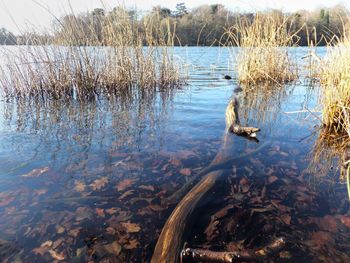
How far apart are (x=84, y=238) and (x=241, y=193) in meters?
1.69

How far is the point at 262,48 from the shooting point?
9.09 meters

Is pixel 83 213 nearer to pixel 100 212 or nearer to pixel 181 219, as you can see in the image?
pixel 100 212

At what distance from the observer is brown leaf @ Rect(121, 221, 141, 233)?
106 inches

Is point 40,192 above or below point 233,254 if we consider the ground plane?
below

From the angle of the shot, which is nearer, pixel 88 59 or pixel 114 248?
pixel 114 248

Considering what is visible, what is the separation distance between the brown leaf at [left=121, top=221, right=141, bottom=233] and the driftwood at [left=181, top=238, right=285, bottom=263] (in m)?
0.59

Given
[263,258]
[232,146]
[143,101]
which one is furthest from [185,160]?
[143,101]

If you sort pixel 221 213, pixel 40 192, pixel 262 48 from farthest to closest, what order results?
1. pixel 262 48
2. pixel 40 192
3. pixel 221 213

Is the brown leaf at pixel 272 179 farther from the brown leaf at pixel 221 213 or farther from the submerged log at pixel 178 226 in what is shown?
the brown leaf at pixel 221 213

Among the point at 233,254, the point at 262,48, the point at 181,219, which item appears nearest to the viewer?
the point at 233,254

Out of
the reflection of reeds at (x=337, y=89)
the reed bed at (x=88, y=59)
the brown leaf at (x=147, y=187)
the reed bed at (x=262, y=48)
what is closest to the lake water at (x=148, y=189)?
the brown leaf at (x=147, y=187)

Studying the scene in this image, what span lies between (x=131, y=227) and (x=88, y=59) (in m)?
6.00

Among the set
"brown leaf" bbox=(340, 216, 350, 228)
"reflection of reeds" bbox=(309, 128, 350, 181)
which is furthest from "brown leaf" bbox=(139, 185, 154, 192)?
"reflection of reeds" bbox=(309, 128, 350, 181)

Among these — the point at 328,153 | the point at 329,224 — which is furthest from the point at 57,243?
the point at 328,153
